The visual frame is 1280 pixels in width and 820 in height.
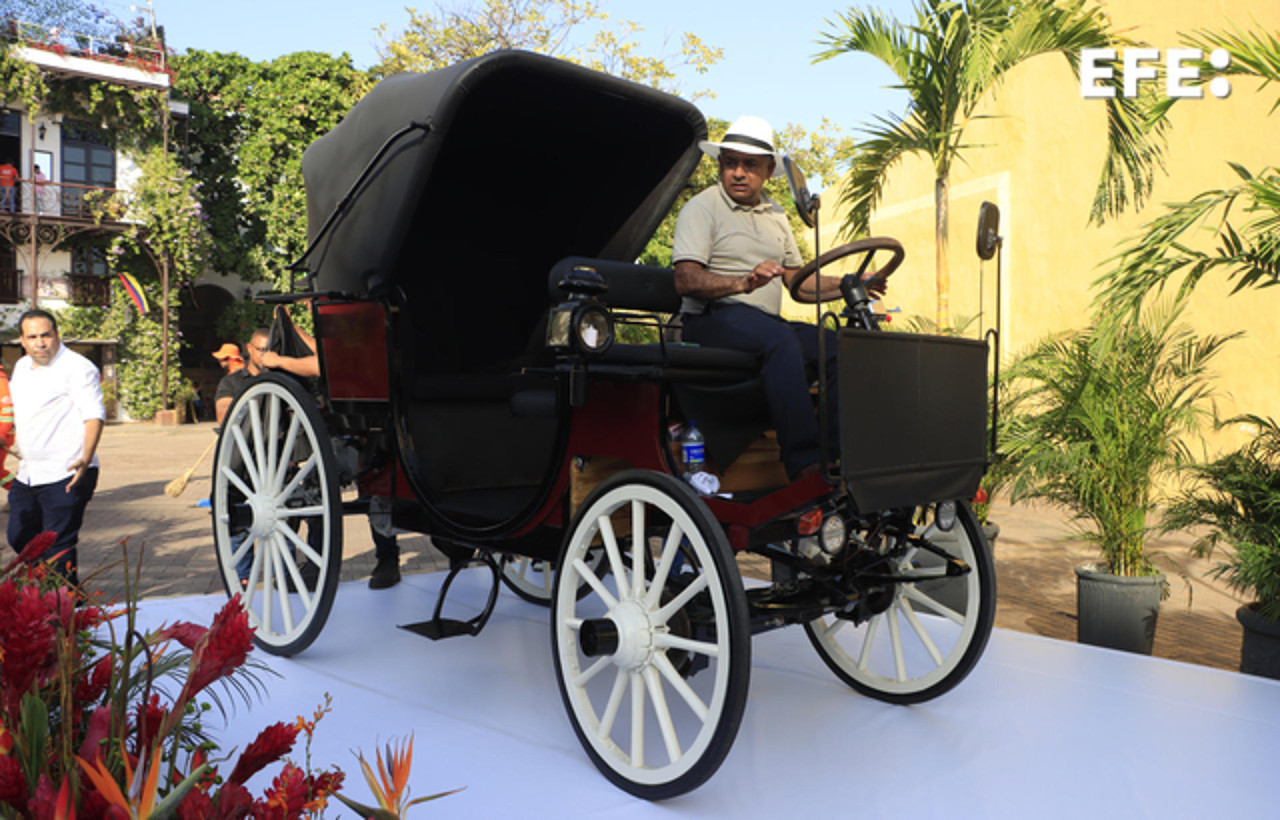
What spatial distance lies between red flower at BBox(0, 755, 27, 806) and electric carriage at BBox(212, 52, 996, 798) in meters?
1.62

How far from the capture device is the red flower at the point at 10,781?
864 millimetres

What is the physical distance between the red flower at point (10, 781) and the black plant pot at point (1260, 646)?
443 cm

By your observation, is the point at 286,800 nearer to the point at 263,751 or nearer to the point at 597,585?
the point at 263,751

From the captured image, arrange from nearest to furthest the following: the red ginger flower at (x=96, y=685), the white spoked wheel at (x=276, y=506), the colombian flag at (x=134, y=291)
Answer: the red ginger flower at (x=96, y=685) < the white spoked wheel at (x=276, y=506) < the colombian flag at (x=134, y=291)

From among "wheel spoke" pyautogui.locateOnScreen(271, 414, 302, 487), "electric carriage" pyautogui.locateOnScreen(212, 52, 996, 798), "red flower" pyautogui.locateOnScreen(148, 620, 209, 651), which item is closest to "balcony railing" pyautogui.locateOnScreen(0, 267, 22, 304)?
"electric carriage" pyautogui.locateOnScreen(212, 52, 996, 798)

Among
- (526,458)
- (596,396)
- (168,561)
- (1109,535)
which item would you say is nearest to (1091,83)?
(1109,535)

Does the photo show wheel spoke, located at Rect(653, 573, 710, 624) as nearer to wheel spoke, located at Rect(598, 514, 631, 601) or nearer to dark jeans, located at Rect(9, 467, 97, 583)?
wheel spoke, located at Rect(598, 514, 631, 601)

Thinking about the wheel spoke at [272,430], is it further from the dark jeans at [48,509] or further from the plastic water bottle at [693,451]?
the plastic water bottle at [693,451]

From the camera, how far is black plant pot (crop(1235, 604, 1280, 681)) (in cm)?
390

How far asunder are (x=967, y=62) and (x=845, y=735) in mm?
4960

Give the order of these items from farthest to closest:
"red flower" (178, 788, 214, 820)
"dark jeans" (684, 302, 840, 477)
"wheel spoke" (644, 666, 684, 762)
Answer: "dark jeans" (684, 302, 840, 477)
"wheel spoke" (644, 666, 684, 762)
"red flower" (178, 788, 214, 820)

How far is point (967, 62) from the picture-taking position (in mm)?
6262

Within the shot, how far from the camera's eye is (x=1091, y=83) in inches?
258

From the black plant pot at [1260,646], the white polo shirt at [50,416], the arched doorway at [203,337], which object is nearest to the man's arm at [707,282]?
the black plant pot at [1260,646]
